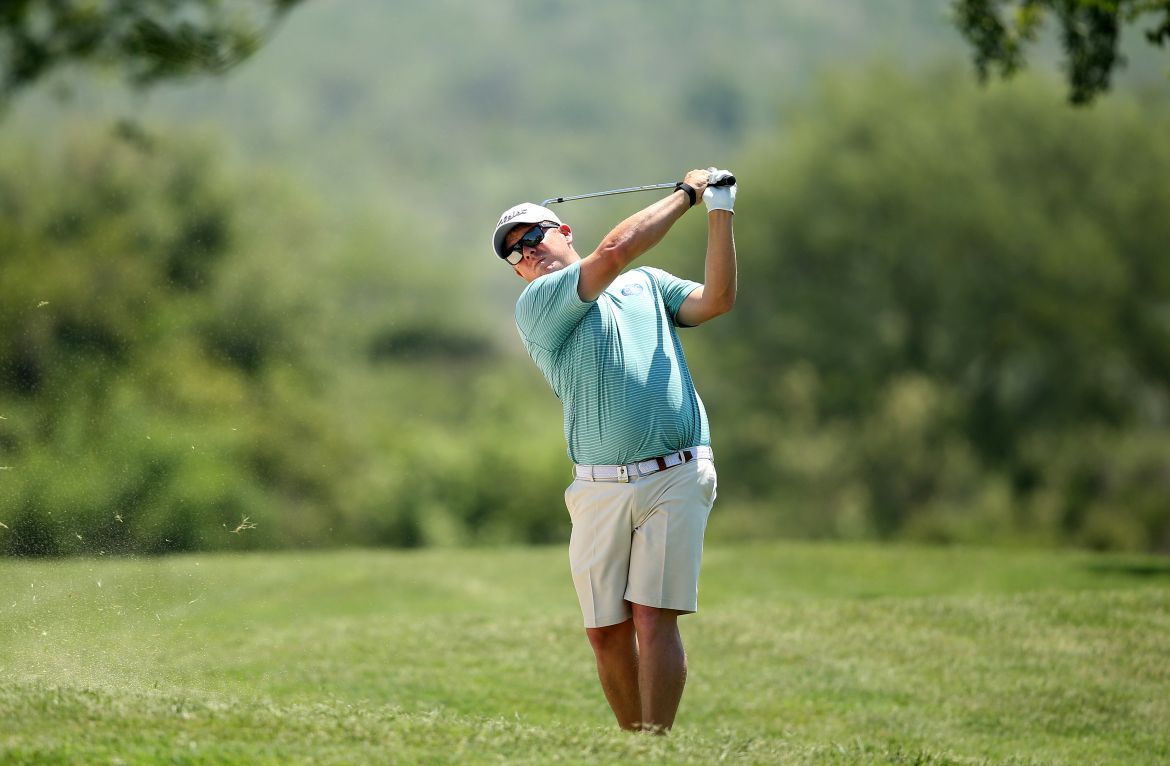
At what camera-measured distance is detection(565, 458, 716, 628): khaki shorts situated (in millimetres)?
6637

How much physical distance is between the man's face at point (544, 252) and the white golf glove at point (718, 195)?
0.71 m

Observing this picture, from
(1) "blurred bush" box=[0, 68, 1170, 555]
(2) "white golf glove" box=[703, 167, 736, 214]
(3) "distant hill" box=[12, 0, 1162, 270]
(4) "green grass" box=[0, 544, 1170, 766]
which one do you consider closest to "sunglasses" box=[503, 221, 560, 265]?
(2) "white golf glove" box=[703, 167, 736, 214]

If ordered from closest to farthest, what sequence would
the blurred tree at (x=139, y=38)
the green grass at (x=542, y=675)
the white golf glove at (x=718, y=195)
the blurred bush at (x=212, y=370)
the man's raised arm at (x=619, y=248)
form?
the green grass at (x=542, y=675) < the man's raised arm at (x=619, y=248) < the white golf glove at (x=718, y=195) < the blurred tree at (x=139, y=38) < the blurred bush at (x=212, y=370)

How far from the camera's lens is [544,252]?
706cm

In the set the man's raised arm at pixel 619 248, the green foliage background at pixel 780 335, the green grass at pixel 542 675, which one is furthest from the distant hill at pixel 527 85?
the man's raised arm at pixel 619 248

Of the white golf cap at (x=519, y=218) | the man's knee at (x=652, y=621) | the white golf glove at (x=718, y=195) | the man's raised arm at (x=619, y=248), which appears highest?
the white golf glove at (x=718, y=195)

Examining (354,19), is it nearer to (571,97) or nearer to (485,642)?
(571,97)

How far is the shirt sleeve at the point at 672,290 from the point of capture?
23.5 ft

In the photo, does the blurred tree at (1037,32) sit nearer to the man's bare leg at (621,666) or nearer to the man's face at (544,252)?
the man's face at (544,252)

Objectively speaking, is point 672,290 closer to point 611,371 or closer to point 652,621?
point 611,371

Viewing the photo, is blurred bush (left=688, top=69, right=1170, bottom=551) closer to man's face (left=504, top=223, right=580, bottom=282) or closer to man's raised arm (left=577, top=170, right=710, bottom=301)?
man's face (left=504, top=223, right=580, bottom=282)

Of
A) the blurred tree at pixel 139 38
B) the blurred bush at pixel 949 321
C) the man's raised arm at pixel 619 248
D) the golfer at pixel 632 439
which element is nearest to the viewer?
the man's raised arm at pixel 619 248

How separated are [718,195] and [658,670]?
2.30m

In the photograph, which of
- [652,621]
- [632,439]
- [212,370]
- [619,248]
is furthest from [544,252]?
[212,370]
